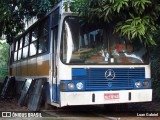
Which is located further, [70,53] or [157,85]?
[157,85]

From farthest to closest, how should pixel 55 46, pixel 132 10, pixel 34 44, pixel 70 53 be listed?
1. pixel 34 44
2. pixel 55 46
3. pixel 70 53
4. pixel 132 10

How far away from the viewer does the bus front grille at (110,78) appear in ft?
30.3

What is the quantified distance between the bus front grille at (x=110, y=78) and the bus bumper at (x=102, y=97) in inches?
6.0

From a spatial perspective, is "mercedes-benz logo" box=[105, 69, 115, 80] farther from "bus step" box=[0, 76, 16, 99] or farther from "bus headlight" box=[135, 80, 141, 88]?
"bus step" box=[0, 76, 16, 99]

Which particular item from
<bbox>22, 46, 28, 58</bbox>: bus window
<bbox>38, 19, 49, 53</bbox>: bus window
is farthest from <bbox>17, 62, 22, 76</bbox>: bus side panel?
<bbox>38, 19, 49, 53</bbox>: bus window

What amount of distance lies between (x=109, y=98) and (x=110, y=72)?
0.69 metres

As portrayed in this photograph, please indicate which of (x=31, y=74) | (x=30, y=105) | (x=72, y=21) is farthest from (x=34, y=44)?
(x=72, y=21)

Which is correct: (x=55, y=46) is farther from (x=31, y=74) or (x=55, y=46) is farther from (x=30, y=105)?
(x=31, y=74)

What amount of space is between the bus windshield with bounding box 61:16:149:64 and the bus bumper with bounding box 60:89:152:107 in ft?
2.68

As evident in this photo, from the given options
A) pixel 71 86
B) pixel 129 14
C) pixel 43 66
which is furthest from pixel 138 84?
pixel 43 66

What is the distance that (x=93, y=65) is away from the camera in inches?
366

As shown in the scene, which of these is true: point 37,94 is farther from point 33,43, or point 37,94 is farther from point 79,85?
point 33,43

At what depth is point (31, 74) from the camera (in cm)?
1325

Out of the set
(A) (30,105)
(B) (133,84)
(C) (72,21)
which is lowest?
(A) (30,105)
